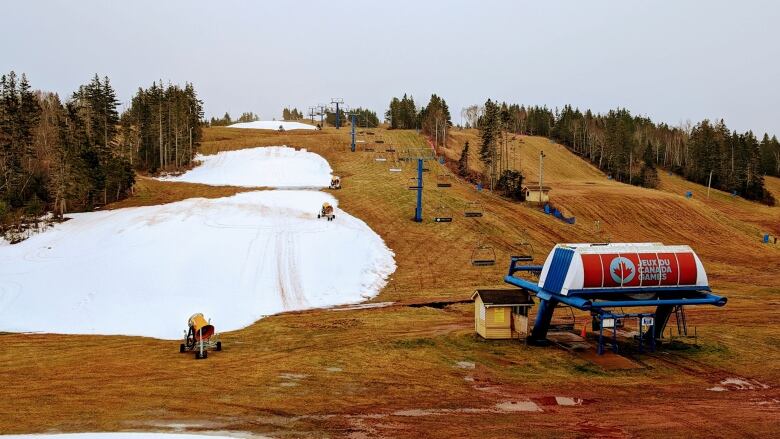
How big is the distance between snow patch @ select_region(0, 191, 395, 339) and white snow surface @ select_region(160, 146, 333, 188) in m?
19.2

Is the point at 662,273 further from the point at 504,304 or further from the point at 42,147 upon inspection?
the point at 42,147

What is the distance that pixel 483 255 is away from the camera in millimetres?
47812

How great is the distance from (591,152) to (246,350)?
119290mm

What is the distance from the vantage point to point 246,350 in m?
24.0

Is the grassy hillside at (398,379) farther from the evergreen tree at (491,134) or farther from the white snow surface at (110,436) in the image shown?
the evergreen tree at (491,134)

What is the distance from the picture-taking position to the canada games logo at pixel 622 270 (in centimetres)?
2400

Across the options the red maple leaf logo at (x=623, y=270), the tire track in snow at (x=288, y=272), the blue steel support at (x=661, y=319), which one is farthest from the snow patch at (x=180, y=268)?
the blue steel support at (x=661, y=319)

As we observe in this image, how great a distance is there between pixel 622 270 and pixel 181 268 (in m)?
27.5

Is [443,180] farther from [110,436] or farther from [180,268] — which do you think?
[110,436]

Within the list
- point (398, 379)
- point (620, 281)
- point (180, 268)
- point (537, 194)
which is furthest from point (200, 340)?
point (537, 194)

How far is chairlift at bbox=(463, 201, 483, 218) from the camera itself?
187 feet

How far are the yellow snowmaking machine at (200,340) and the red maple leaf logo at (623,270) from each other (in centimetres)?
1830

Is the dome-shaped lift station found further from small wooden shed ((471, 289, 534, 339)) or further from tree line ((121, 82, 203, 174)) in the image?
tree line ((121, 82, 203, 174))

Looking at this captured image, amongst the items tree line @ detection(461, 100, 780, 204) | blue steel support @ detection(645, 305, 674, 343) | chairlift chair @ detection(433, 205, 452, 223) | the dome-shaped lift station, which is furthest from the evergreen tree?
the dome-shaped lift station
